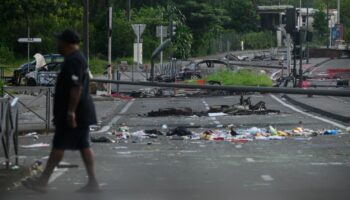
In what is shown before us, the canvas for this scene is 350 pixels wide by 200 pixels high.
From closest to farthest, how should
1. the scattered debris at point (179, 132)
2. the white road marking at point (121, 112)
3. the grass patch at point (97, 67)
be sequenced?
the scattered debris at point (179, 132)
the white road marking at point (121, 112)
the grass patch at point (97, 67)

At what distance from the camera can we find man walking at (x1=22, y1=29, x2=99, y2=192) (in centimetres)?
873

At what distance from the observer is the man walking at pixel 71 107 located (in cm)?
873

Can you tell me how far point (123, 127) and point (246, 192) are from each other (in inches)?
400

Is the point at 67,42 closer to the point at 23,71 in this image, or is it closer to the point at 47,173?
the point at 47,173

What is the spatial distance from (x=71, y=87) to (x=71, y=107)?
0.75 ft

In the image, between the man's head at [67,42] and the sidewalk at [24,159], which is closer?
the man's head at [67,42]

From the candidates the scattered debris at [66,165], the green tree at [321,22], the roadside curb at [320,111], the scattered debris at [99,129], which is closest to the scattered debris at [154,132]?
the scattered debris at [99,129]

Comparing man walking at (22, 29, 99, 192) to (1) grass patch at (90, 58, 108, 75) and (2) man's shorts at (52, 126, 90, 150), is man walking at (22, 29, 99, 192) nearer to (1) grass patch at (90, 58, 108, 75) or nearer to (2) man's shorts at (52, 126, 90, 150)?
(2) man's shorts at (52, 126, 90, 150)

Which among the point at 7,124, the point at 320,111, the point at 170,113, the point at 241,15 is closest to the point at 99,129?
the point at 170,113

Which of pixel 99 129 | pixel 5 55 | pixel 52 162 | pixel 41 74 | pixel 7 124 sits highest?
pixel 5 55

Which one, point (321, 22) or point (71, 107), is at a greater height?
point (321, 22)

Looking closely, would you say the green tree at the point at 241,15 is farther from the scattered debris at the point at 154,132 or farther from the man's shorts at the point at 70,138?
the man's shorts at the point at 70,138

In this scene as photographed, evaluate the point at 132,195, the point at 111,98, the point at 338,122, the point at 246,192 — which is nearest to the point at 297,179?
the point at 246,192

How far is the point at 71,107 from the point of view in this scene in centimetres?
870
